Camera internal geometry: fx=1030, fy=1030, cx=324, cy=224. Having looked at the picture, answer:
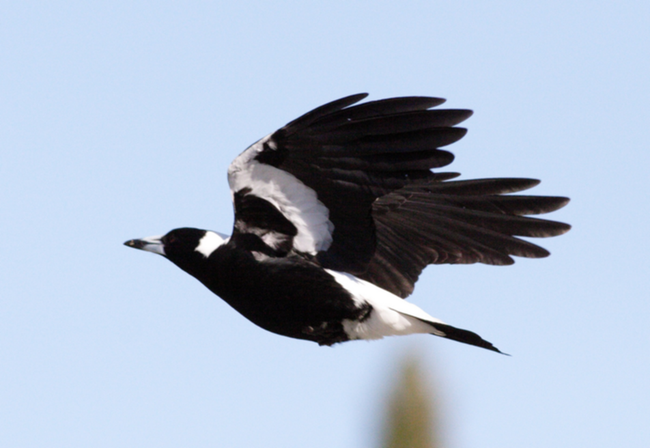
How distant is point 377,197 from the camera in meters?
5.33

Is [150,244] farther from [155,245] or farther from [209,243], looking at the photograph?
[209,243]

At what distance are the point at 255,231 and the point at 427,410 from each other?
1677 mm

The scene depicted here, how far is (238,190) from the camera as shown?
17.3 feet

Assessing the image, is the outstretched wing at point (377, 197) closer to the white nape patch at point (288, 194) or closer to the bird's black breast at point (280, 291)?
the white nape patch at point (288, 194)

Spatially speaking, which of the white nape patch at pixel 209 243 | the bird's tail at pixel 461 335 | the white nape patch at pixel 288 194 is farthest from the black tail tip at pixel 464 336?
the white nape patch at pixel 209 243

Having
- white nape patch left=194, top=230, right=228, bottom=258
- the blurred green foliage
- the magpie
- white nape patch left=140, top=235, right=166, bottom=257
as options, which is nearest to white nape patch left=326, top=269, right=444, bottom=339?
the magpie

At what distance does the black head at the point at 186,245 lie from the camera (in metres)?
5.46

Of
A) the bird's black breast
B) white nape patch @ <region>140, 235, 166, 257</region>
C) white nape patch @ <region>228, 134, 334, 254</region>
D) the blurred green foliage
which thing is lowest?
the blurred green foliage

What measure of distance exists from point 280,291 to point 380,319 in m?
0.56

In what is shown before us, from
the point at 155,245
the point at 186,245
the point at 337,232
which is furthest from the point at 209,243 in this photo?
the point at 337,232

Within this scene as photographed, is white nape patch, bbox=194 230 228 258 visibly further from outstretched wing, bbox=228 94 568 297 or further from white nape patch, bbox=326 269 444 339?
white nape patch, bbox=326 269 444 339

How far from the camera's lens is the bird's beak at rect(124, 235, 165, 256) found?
5719 mm

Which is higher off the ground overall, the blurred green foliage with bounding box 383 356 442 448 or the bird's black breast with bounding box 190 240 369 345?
the bird's black breast with bounding box 190 240 369 345

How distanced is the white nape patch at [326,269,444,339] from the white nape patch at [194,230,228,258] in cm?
59
